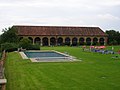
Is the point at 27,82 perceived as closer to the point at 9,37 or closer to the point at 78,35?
the point at 9,37

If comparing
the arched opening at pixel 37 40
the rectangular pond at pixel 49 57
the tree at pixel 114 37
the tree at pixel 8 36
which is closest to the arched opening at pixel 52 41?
the arched opening at pixel 37 40

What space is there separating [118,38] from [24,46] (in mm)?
31335

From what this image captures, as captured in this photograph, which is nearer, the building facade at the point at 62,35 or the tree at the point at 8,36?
the tree at the point at 8,36

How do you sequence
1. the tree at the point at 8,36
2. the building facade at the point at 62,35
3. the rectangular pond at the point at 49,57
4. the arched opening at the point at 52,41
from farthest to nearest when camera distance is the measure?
the arched opening at the point at 52,41
the building facade at the point at 62,35
the tree at the point at 8,36
the rectangular pond at the point at 49,57

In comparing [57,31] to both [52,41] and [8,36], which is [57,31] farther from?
[8,36]

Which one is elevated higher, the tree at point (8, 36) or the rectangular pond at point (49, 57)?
the tree at point (8, 36)

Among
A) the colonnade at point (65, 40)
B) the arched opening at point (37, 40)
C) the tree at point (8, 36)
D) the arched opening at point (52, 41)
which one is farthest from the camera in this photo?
the arched opening at point (52, 41)

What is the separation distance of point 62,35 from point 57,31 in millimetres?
1569

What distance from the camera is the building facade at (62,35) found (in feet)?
190

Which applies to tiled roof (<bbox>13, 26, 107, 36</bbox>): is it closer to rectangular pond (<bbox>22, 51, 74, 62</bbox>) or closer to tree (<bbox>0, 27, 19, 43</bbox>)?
tree (<bbox>0, 27, 19, 43</bbox>)

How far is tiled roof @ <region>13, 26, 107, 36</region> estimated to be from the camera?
189ft

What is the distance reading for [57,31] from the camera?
5916 centimetres

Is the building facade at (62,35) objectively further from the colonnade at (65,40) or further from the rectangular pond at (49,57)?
the rectangular pond at (49,57)

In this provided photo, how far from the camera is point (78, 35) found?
195 feet
